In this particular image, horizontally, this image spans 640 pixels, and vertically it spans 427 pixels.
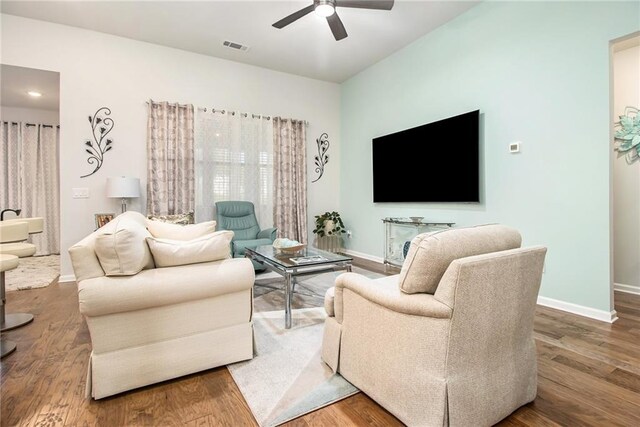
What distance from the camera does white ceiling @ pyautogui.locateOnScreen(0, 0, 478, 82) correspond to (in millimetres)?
3395

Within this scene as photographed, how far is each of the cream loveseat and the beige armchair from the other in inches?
30.7

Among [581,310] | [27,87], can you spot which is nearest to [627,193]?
[581,310]

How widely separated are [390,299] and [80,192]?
4257mm

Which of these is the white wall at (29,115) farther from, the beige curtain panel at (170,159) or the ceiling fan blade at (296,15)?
the ceiling fan blade at (296,15)

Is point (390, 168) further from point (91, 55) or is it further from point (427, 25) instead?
point (91, 55)

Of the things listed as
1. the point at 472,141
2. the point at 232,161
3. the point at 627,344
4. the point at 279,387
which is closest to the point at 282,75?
the point at 232,161

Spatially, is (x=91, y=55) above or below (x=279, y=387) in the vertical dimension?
above

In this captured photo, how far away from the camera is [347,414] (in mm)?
1438

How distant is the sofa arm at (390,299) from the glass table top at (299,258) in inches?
29.6

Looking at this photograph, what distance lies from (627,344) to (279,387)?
7.85ft

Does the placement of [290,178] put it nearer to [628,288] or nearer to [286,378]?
[286,378]

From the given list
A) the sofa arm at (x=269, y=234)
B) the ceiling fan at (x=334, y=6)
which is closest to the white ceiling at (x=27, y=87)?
the sofa arm at (x=269, y=234)

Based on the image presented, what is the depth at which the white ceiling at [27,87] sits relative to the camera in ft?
12.5

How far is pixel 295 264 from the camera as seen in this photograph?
242 cm
